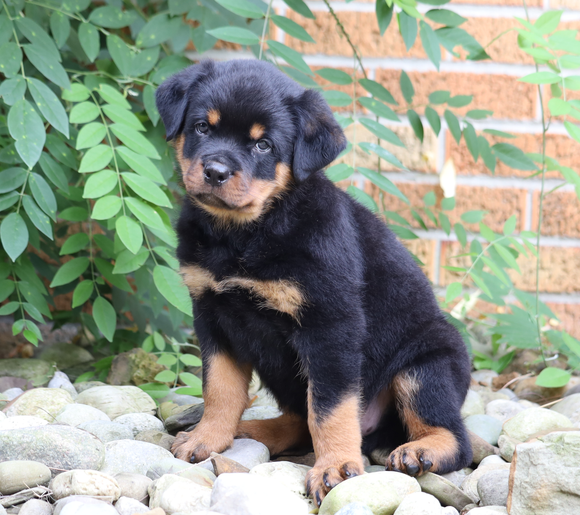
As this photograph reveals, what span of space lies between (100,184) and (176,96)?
0.50m

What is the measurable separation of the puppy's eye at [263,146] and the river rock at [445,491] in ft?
4.28

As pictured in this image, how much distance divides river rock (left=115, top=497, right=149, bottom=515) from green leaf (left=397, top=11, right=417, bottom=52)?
222 centimetres

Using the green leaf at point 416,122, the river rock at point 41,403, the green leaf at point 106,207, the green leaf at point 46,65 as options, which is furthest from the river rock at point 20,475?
the green leaf at point 416,122

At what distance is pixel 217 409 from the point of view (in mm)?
2623

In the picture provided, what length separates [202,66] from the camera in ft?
8.73

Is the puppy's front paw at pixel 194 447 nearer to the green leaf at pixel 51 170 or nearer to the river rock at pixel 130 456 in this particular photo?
the river rock at pixel 130 456

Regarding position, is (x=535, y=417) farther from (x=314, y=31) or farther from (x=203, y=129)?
(x=314, y=31)

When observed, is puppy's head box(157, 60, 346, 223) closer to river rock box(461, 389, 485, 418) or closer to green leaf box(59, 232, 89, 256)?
green leaf box(59, 232, 89, 256)

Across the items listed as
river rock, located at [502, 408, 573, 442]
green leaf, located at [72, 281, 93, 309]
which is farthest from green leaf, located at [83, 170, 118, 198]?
river rock, located at [502, 408, 573, 442]

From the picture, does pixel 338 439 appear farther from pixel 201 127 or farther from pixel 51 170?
pixel 51 170

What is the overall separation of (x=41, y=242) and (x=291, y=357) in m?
1.83

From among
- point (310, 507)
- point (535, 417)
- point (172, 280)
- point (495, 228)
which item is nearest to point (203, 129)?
point (172, 280)

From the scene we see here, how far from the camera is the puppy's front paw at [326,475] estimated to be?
2.20m

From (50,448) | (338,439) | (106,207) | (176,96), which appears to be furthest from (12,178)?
(338,439)
